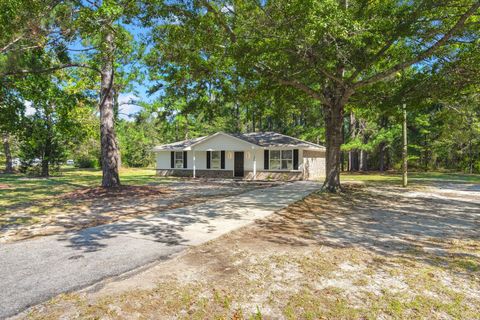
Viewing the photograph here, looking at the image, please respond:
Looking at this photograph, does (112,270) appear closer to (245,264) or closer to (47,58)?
(245,264)

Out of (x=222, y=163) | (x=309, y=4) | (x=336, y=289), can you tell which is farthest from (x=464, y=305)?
(x=222, y=163)

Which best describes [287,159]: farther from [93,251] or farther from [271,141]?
[93,251]

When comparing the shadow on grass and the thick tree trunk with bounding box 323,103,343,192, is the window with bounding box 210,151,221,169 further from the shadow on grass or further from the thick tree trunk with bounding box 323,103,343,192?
the shadow on grass

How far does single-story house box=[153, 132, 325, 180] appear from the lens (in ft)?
73.4

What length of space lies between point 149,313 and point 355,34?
8.23 metres

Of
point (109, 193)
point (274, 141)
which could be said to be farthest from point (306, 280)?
point (274, 141)

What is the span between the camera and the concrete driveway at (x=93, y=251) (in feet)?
11.9

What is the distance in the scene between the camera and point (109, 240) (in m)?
5.71

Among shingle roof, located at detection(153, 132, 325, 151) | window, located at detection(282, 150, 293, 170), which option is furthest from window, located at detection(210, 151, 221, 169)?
window, located at detection(282, 150, 293, 170)

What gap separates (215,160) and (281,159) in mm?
5651

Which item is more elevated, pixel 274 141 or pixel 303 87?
pixel 303 87

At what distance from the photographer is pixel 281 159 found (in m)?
22.8

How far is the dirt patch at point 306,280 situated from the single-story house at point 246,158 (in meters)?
15.7

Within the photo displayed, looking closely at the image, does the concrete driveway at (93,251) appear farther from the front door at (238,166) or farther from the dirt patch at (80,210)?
the front door at (238,166)
